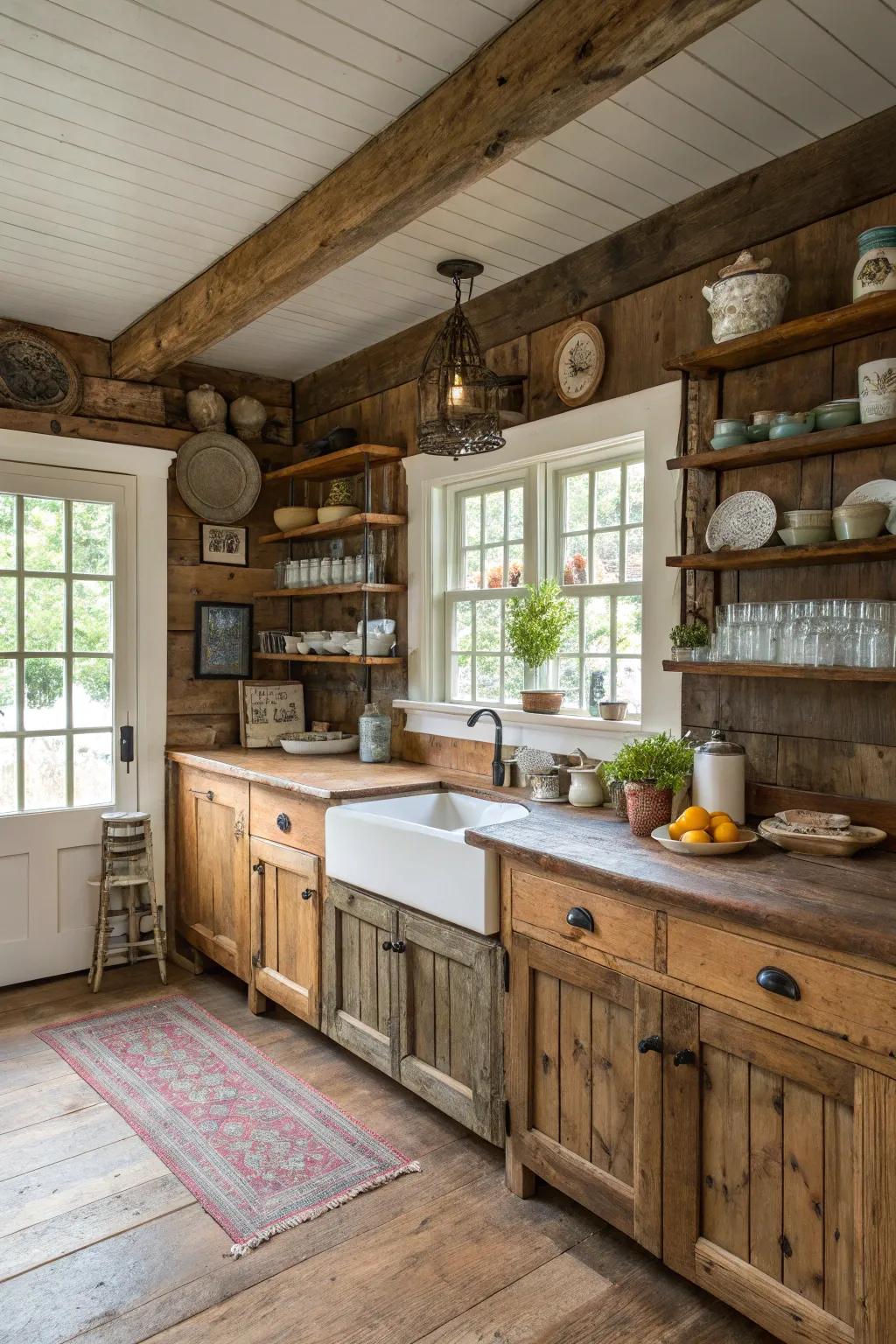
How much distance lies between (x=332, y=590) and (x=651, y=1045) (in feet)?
8.25

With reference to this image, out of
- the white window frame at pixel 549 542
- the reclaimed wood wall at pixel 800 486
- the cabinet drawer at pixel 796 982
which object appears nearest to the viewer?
the cabinet drawer at pixel 796 982

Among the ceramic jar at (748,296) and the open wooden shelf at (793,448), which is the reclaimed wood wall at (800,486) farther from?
the ceramic jar at (748,296)

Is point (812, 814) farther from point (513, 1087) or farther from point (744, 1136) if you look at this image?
point (513, 1087)

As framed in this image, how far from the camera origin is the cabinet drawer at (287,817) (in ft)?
→ 10.1

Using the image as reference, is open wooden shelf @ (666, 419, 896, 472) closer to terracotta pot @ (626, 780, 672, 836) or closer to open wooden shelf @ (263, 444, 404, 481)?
terracotta pot @ (626, 780, 672, 836)

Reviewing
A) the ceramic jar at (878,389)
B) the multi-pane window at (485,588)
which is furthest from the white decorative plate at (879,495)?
the multi-pane window at (485,588)

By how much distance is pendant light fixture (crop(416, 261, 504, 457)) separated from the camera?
2967 millimetres

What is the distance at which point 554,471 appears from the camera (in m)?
3.23

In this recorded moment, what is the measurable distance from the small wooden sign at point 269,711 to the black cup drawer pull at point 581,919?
242 cm

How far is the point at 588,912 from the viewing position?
2094 mm

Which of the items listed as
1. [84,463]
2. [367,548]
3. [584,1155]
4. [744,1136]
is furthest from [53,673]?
[744,1136]

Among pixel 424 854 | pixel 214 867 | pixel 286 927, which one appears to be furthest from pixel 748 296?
pixel 214 867

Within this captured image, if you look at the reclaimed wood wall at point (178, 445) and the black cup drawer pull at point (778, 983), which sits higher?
the reclaimed wood wall at point (178, 445)

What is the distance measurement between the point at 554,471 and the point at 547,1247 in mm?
2335
